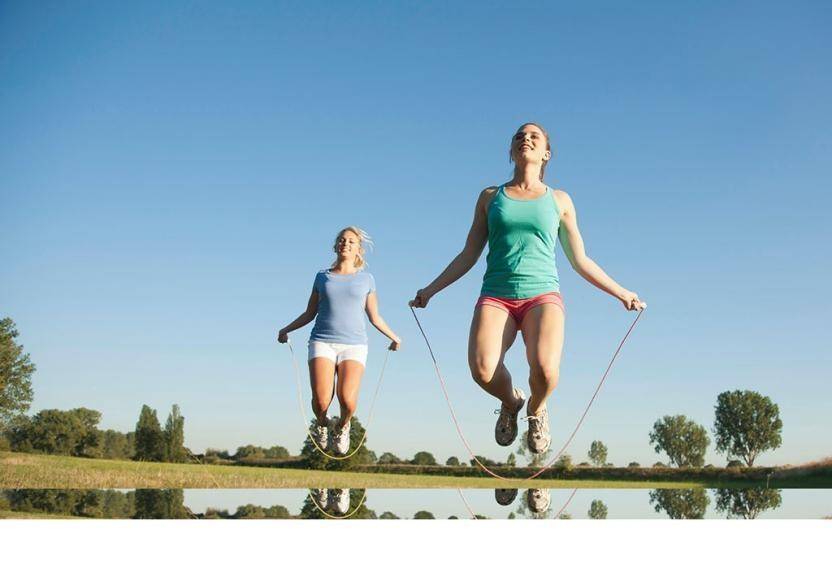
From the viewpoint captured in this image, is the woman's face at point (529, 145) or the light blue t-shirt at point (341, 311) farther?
the light blue t-shirt at point (341, 311)

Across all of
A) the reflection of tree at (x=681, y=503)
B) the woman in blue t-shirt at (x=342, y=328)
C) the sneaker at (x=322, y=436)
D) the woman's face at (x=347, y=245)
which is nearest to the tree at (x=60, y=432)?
the sneaker at (x=322, y=436)

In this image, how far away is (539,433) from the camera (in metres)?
7.91

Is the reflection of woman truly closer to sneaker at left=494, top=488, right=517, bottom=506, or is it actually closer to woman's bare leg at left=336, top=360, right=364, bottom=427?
sneaker at left=494, top=488, right=517, bottom=506

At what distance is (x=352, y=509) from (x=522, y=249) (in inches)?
174

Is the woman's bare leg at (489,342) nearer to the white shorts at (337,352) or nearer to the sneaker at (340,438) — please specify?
the white shorts at (337,352)

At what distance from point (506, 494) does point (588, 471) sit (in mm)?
5938

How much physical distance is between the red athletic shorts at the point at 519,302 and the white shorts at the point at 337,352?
3454 millimetres

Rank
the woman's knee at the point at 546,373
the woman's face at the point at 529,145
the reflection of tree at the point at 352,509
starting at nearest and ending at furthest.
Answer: the woman's knee at the point at 546,373, the woman's face at the point at 529,145, the reflection of tree at the point at 352,509

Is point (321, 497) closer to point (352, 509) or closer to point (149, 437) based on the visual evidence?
point (352, 509)

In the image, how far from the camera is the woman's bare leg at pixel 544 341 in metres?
7.25

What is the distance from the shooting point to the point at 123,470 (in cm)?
1225
